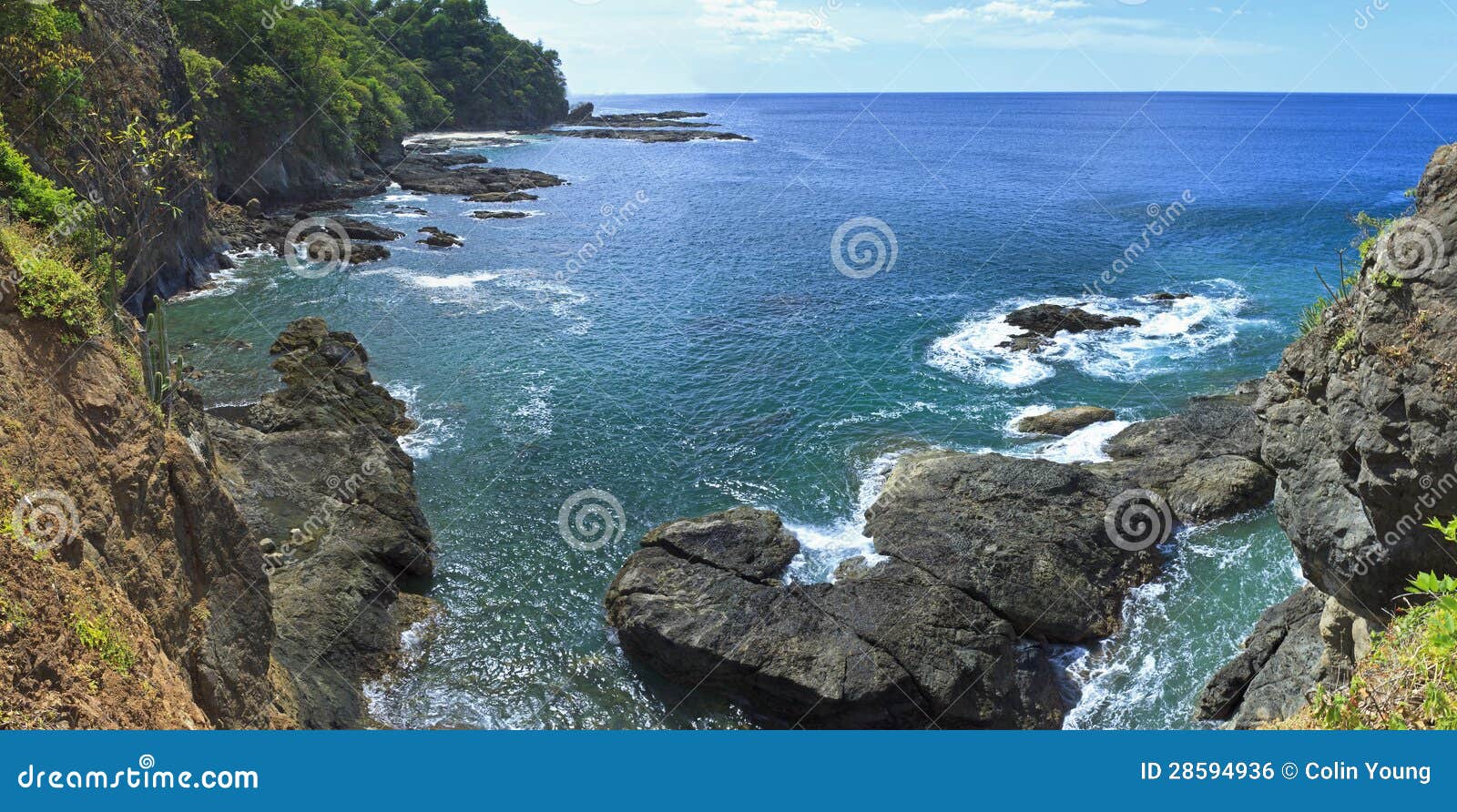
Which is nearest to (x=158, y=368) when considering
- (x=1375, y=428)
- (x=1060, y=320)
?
(x=1375, y=428)

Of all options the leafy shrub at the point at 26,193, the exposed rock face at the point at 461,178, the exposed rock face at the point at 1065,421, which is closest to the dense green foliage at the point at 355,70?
the exposed rock face at the point at 461,178

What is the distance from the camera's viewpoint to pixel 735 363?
3644 centimetres

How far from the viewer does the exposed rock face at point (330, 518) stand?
18297 millimetres

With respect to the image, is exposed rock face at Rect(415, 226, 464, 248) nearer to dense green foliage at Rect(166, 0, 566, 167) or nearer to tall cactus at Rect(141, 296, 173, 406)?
dense green foliage at Rect(166, 0, 566, 167)

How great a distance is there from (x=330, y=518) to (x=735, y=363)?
18.2m

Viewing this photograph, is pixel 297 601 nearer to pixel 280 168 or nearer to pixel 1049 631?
pixel 1049 631

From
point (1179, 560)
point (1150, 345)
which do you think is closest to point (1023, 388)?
point (1150, 345)

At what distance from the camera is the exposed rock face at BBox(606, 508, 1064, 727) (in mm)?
17922

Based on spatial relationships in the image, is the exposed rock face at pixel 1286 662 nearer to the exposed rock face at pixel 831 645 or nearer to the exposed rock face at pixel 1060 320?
the exposed rock face at pixel 831 645

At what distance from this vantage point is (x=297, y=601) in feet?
63.3

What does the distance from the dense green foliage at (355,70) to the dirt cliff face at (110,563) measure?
4078cm

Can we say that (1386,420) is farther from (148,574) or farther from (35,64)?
(35,64)

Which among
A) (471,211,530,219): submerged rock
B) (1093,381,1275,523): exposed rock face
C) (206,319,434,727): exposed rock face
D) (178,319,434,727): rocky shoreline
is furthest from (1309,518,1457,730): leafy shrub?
(471,211,530,219): submerged rock

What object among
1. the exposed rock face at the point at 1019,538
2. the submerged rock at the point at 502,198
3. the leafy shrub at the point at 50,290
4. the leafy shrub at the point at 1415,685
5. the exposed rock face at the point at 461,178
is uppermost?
the exposed rock face at the point at 461,178
